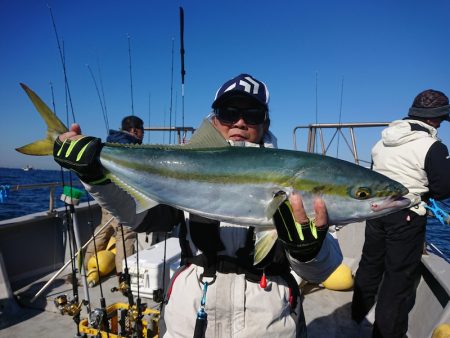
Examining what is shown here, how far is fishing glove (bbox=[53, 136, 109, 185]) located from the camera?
2.33m

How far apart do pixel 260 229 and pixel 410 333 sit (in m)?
4.30

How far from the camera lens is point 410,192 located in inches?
161

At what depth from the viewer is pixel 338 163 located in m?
2.26

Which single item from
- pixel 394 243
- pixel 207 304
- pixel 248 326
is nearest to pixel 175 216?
pixel 207 304

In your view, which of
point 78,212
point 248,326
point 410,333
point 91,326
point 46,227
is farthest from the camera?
point 78,212

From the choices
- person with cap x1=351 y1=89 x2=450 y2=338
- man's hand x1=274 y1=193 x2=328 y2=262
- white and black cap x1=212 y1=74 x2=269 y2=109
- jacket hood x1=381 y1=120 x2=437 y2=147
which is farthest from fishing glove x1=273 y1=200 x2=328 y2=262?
jacket hood x1=381 y1=120 x2=437 y2=147

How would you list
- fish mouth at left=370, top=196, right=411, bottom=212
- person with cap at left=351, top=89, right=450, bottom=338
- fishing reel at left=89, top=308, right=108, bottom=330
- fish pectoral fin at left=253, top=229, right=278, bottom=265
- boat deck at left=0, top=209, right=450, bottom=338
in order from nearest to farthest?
1. fish pectoral fin at left=253, top=229, right=278, bottom=265
2. fish mouth at left=370, top=196, right=411, bottom=212
3. fishing reel at left=89, top=308, right=108, bottom=330
4. person with cap at left=351, top=89, right=450, bottom=338
5. boat deck at left=0, top=209, right=450, bottom=338

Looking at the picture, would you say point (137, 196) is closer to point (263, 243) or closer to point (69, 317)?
point (263, 243)

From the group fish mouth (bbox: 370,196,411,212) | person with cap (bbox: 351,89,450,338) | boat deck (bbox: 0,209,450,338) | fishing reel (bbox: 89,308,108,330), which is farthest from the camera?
boat deck (bbox: 0,209,450,338)

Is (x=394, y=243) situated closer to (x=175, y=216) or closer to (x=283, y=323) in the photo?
(x=283, y=323)

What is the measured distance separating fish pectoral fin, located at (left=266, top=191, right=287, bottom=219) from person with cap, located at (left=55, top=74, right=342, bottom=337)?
5cm

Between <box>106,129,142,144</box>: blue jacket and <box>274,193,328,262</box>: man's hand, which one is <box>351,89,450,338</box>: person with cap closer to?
<box>274,193,328,262</box>: man's hand

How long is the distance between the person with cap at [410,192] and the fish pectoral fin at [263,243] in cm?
299

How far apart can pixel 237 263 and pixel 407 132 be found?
3.57m
